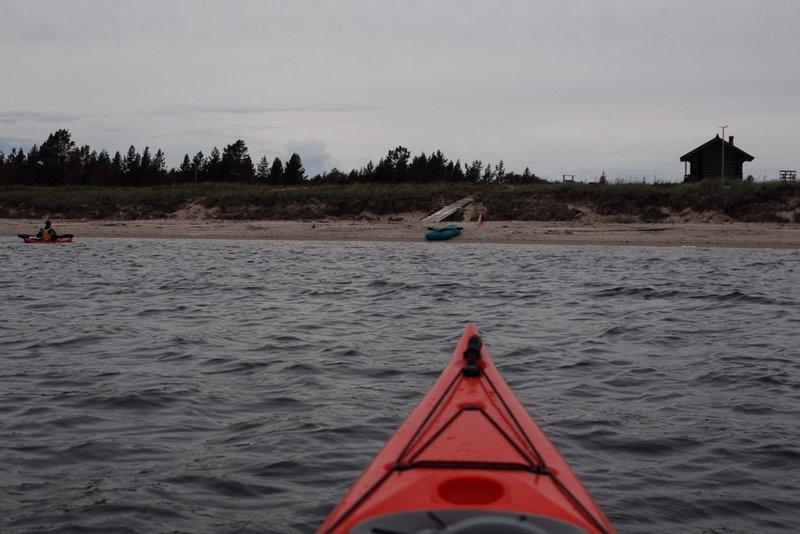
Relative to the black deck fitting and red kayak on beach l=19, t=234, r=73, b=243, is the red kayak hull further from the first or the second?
the black deck fitting

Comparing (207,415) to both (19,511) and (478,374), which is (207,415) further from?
(478,374)

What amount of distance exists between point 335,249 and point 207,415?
836 inches

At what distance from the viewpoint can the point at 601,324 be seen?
42.2 ft

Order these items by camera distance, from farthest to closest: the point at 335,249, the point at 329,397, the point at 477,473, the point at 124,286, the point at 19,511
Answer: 1. the point at 335,249
2. the point at 124,286
3. the point at 329,397
4. the point at 19,511
5. the point at 477,473

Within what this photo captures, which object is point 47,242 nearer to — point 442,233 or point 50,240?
point 50,240

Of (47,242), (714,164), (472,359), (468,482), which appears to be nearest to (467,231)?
(47,242)

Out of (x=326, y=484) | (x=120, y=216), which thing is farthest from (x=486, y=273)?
(x=120, y=216)

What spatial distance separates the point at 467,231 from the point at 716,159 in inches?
748

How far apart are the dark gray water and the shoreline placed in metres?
8.74

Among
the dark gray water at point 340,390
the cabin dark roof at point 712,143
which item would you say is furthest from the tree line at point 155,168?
the dark gray water at point 340,390

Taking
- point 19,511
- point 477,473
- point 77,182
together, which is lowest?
point 19,511

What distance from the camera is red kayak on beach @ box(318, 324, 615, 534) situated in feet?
11.1

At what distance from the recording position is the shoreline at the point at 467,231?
27188mm

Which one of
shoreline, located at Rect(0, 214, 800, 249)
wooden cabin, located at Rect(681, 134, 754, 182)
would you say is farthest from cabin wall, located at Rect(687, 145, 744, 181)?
shoreline, located at Rect(0, 214, 800, 249)
